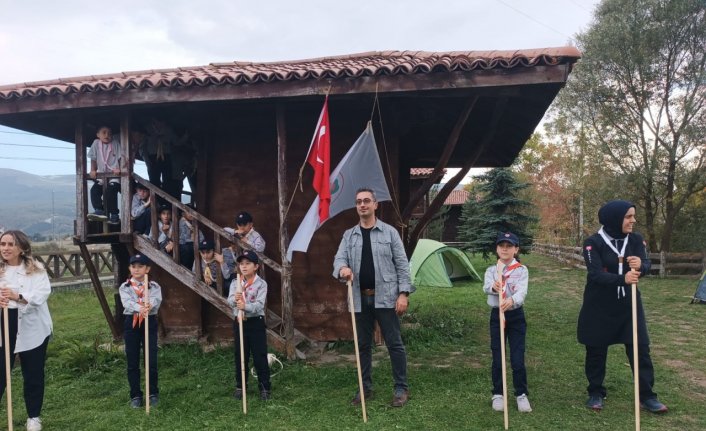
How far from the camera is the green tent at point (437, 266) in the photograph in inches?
624

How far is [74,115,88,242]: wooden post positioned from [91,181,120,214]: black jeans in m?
0.16

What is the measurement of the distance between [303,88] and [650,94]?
58.5ft

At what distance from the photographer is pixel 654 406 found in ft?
14.9

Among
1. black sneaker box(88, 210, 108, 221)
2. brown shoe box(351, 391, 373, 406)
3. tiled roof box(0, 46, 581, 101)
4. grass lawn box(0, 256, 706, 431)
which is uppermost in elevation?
tiled roof box(0, 46, 581, 101)

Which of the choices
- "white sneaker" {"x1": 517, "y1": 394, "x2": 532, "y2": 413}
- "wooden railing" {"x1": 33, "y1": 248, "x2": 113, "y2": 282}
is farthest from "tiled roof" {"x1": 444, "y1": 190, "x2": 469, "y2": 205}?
"white sneaker" {"x1": 517, "y1": 394, "x2": 532, "y2": 413}

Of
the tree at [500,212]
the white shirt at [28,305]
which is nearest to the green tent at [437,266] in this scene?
the tree at [500,212]

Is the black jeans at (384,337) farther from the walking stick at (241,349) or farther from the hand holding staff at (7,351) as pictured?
the hand holding staff at (7,351)

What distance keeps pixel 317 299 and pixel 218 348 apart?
1509 millimetres

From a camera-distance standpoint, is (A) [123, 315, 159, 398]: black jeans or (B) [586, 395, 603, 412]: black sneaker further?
(A) [123, 315, 159, 398]: black jeans

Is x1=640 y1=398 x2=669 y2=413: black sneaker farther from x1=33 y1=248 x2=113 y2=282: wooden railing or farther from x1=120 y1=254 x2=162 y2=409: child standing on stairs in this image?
x1=33 y1=248 x2=113 y2=282: wooden railing

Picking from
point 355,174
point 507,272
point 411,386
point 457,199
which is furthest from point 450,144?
point 457,199

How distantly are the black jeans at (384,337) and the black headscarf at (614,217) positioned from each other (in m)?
2.06

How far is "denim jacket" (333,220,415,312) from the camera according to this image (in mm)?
4781

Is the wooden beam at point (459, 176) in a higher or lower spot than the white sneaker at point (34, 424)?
higher
